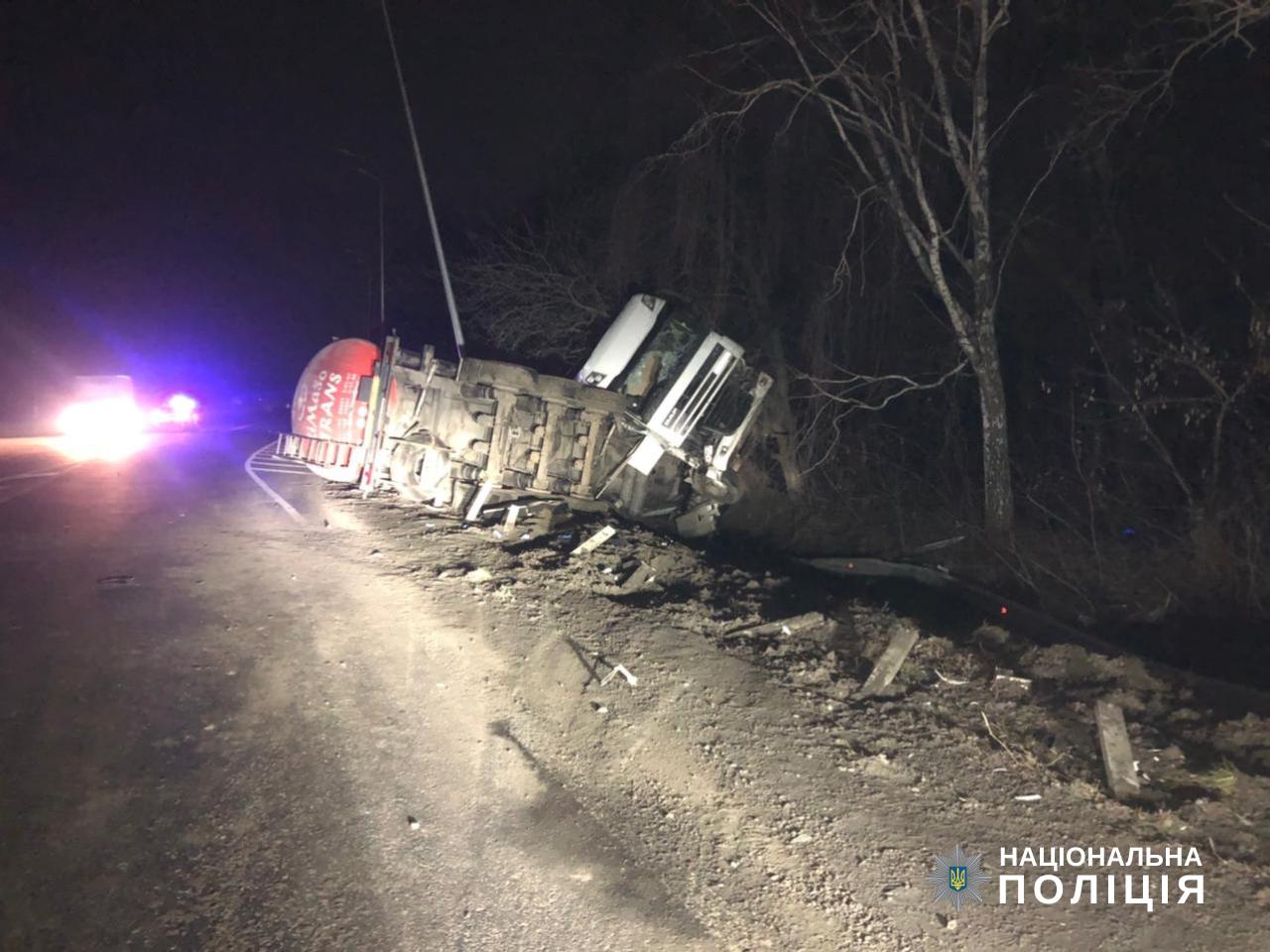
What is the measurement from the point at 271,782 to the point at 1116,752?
494cm

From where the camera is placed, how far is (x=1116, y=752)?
4176mm

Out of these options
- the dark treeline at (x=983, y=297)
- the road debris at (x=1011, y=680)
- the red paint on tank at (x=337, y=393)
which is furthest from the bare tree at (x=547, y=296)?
the road debris at (x=1011, y=680)

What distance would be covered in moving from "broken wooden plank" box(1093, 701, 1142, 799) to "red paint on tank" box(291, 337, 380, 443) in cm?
906

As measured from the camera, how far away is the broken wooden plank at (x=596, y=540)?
784 centimetres

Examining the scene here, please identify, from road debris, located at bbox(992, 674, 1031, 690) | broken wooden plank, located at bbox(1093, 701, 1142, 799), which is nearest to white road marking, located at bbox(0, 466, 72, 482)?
road debris, located at bbox(992, 674, 1031, 690)

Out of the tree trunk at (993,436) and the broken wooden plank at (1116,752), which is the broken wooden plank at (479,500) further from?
the broken wooden plank at (1116,752)

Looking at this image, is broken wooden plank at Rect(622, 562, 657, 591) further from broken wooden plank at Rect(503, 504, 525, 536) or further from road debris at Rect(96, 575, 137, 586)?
road debris at Rect(96, 575, 137, 586)

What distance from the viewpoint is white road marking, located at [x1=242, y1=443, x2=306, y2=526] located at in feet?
30.2

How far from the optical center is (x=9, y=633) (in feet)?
17.3

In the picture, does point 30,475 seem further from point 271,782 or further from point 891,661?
point 891,661

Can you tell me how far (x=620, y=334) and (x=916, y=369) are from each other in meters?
6.51

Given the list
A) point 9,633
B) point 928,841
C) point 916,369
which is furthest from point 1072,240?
point 9,633

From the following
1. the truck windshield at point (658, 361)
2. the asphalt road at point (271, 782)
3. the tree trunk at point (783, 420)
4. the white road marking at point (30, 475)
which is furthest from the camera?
the tree trunk at point (783, 420)

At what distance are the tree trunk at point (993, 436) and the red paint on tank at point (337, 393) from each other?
835 centimetres
